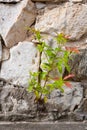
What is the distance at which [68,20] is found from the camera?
2555 millimetres

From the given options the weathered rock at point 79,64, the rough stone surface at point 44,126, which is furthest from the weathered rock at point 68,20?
the rough stone surface at point 44,126

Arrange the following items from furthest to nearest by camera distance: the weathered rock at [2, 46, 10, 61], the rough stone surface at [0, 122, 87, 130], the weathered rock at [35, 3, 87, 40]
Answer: the weathered rock at [2, 46, 10, 61] → the weathered rock at [35, 3, 87, 40] → the rough stone surface at [0, 122, 87, 130]

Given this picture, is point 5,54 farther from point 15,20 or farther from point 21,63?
point 15,20

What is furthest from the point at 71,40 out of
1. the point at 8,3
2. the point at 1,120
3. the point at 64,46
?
the point at 1,120

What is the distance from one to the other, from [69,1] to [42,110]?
0.72 metres

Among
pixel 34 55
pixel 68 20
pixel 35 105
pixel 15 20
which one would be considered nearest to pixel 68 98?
pixel 35 105

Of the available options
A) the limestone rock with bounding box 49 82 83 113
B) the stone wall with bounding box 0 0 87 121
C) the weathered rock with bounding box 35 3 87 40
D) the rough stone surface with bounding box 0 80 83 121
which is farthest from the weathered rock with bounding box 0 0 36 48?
the limestone rock with bounding box 49 82 83 113

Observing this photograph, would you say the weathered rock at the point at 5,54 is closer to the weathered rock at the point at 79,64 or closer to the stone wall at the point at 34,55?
the stone wall at the point at 34,55

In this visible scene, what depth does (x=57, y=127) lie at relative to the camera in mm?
2439

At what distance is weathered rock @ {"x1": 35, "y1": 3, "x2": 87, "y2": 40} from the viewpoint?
2549 mm

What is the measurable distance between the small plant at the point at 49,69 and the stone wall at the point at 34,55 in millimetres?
56

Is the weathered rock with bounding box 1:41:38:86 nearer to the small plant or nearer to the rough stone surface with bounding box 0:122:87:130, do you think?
the small plant

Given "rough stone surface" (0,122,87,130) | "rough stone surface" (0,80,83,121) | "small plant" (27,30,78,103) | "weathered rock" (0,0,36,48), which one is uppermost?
"weathered rock" (0,0,36,48)

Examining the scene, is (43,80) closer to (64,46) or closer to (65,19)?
(64,46)
